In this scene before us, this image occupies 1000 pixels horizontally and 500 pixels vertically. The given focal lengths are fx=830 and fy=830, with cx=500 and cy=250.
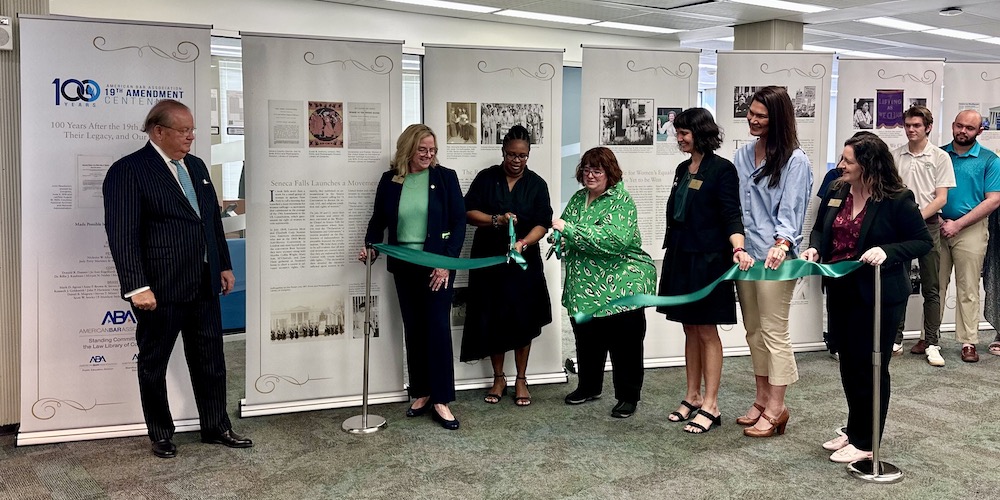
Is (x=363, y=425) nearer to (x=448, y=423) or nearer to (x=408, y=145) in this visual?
(x=448, y=423)

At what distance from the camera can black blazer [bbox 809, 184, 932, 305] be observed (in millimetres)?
3406

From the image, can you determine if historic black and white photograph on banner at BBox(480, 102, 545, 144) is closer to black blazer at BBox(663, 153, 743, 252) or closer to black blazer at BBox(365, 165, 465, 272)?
black blazer at BBox(365, 165, 465, 272)

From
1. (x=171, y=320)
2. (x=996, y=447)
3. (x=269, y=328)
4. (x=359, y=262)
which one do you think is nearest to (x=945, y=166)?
(x=996, y=447)

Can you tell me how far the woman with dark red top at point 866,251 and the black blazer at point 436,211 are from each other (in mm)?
1770

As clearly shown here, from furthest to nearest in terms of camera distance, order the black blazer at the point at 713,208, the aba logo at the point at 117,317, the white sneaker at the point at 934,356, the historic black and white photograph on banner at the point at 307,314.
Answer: the white sneaker at the point at 934,356 → the historic black and white photograph on banner at the point at 307,314 → the aba logo at the point at 117,317 → the black blazer at the point at 713,208

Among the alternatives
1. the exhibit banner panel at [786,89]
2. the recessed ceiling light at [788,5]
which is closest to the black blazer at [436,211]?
the exhibit banner panel at [786,89]

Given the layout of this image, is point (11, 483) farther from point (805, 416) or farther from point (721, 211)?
point (805, 416)

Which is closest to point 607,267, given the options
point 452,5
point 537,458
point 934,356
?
point 537,458

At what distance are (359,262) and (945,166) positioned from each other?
3.96 m

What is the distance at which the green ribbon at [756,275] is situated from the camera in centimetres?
350

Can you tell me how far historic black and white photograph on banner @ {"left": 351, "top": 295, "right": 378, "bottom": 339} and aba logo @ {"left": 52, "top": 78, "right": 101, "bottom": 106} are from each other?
5.53ft

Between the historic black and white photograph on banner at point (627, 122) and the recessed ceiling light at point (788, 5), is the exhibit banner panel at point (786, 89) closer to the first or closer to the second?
the historic black and white photograph on banner at point (627, 122)

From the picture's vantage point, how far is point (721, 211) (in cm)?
407

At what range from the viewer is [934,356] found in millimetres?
5816
